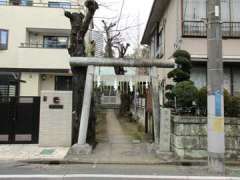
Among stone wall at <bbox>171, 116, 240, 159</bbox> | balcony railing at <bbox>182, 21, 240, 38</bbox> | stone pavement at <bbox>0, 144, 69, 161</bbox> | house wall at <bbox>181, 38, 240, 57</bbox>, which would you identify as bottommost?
stone pavement at <bbox>0, 144, 69, 161</bbox>

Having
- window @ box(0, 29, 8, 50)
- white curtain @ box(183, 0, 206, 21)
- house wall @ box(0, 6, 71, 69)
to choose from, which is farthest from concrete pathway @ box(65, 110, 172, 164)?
window @ box(0, 29, 8, 50)

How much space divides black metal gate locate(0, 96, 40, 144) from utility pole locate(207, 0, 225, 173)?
Result: 6872 millimetres

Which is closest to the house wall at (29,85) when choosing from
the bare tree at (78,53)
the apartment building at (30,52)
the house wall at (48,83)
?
the apartment building at (30,52)

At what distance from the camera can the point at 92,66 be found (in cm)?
1061

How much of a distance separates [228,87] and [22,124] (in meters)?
9.05

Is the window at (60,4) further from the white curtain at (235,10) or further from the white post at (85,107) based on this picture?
the white post at (85,107)

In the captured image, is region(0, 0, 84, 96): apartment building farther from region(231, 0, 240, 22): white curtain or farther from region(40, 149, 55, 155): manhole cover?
region(231, 0, 240, 22): white curtain

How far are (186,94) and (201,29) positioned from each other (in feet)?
14.4

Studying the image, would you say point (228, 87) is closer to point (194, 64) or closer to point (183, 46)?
point (194, 64)

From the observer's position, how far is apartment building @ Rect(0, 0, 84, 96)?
20297 mm

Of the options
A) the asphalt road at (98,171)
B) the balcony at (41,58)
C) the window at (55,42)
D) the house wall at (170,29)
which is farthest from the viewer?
the window at (55,42)

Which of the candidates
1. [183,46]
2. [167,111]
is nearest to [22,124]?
[167,111]

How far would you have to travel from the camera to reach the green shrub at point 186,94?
33.4 ft

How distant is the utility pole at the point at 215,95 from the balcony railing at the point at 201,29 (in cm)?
487
